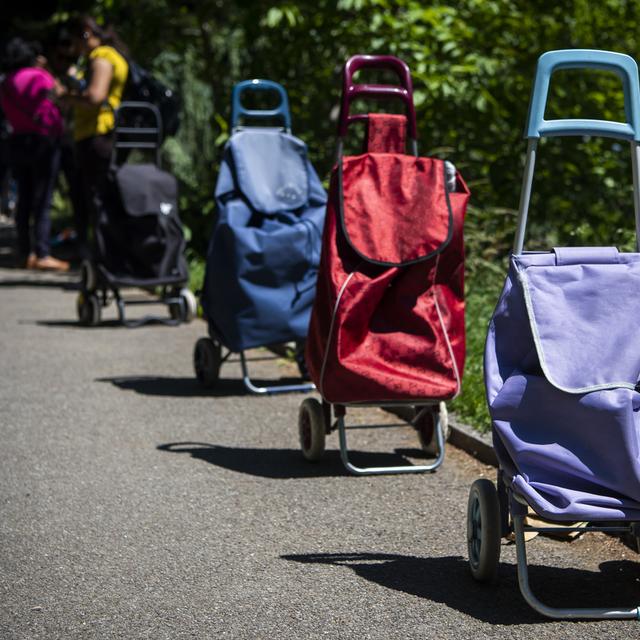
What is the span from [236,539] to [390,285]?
1422mm

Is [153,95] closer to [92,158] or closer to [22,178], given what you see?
[92,158]

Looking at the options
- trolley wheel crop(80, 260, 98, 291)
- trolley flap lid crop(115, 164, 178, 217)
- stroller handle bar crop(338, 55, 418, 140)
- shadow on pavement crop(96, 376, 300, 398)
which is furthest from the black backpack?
stroller handle bar crop(338, 55, 418, 140)

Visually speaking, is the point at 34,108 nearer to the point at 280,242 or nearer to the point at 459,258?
the point at 280,242

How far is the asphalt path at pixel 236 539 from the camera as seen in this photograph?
3.75m

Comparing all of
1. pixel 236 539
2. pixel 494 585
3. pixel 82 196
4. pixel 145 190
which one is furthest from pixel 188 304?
pixel 494 585

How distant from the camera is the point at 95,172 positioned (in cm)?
1023

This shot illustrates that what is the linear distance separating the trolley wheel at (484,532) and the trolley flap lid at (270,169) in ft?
10.8

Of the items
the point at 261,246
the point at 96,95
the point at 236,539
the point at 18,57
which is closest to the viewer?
the point at 236,539

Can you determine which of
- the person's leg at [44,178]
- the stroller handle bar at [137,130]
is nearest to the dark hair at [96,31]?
the stroller handle bar at [137,130]

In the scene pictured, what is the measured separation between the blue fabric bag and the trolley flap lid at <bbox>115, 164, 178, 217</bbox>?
7.31 ft

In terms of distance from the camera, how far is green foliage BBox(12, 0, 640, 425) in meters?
10.2

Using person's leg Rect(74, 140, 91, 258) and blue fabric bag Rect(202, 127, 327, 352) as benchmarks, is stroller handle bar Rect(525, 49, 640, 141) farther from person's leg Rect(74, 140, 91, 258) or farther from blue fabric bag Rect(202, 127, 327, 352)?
person's leg Rect(74, 140, 91, 258)

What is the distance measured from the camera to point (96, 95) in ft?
33.1

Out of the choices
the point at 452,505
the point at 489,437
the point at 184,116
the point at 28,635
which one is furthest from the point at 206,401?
the point at 184,116
